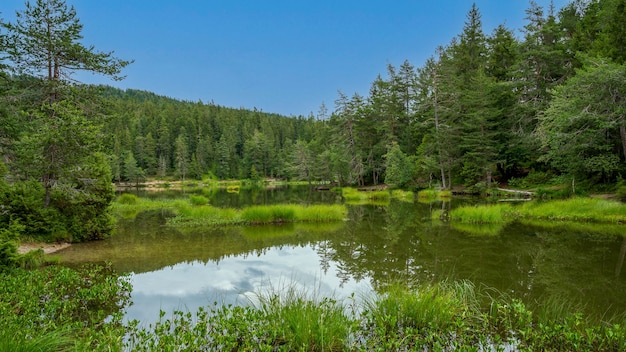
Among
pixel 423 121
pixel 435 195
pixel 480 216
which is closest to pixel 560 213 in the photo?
pixel 480 216

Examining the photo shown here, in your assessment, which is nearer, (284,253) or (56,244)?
(284,253)

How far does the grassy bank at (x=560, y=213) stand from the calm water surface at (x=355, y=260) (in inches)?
60.1

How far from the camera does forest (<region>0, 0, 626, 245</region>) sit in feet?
42.1

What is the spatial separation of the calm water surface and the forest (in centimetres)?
280

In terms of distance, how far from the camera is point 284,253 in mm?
11867

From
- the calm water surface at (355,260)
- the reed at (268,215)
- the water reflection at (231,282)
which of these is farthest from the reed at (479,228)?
the reed at (268,215)

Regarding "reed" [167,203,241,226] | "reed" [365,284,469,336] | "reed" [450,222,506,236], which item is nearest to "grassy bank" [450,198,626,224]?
"reed" [450,222,506,236]

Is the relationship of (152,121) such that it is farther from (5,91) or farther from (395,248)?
(395,248)

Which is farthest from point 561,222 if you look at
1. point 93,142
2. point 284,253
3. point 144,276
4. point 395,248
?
point 93,142

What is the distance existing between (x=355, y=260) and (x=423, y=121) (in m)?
39.9

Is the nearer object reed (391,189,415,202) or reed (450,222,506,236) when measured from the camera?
reed (450,222,506,236)

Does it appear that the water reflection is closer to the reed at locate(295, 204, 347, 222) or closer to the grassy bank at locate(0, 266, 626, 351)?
the grassy bank at locate(0, 266, 626, 351)

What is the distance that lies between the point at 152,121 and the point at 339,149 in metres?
79.3

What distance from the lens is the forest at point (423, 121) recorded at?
12.8 m
